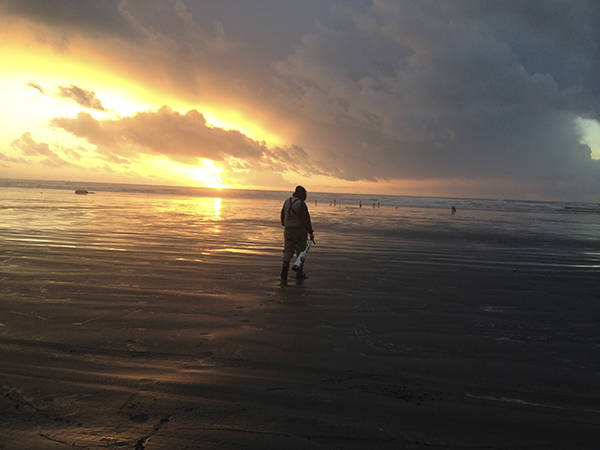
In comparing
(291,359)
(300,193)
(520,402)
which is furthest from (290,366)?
(300,193)

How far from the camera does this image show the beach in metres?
3.10

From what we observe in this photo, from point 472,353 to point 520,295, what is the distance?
410 centimetres

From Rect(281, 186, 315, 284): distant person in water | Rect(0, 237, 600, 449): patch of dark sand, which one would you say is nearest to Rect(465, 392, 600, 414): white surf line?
Rect(0, 237, 600, 449): patch of dark sand

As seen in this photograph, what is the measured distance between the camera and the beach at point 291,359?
10.2 feet

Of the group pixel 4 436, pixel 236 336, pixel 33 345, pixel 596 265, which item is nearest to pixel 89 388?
pixel 4 436

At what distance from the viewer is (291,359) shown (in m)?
4.52

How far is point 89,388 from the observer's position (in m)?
3.62

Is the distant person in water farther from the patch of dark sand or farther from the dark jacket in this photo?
the patch of dark sand

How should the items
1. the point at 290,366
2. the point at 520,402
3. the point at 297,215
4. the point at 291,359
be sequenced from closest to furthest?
the point at 520,402, the point at 290,366, the point at 291,359, the point at 297,215

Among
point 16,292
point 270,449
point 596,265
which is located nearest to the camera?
point 270,449

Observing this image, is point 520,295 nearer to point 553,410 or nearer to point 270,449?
point 553,410

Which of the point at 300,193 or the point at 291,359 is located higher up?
the point at 300,193

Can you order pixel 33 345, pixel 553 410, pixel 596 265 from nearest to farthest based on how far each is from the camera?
pixel 553 410, pixel 33 345, pixel 596 265

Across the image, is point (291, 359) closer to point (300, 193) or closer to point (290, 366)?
point (290, 366)
